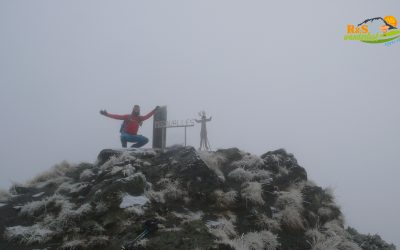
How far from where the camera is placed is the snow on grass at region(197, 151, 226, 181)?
11.2m

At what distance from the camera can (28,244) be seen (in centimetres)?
776

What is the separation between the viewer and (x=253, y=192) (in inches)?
403

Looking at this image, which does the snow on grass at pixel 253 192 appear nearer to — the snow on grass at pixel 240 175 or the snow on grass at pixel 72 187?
the snow on grass at pixel 240 175

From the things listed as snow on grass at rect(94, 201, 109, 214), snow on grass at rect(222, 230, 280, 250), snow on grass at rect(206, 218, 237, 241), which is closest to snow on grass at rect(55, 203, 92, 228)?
snow on grass at rect(94, 201, 109, 214)

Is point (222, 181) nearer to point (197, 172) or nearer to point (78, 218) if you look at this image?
point (197, 172)

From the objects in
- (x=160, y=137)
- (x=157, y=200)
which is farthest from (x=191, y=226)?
(x=160, y=137)

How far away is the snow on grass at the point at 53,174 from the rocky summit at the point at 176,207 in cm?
4

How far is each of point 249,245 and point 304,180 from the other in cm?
534

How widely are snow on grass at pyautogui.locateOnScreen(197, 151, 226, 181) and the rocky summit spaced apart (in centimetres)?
5

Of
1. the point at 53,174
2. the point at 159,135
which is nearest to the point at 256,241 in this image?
the point at 53,174

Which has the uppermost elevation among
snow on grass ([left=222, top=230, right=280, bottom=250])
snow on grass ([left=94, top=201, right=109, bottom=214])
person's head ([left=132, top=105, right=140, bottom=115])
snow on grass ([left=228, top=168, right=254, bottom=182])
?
person's head ([left=132, top=105, right=140, bottom=115])

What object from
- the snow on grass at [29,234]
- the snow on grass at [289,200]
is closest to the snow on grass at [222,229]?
the snow on grass at [289,200]

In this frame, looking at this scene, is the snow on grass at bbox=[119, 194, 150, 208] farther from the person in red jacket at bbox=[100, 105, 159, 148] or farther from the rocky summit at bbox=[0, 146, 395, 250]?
the person in red jacket at bbox=[100, 105, 159, 148]

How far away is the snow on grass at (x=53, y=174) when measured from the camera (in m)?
12.2
